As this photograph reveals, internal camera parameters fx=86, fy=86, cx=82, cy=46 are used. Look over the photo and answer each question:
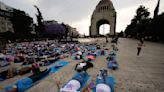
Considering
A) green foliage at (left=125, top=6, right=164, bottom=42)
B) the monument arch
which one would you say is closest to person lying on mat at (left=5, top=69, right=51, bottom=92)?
green foliage at (left=125, top=6, right=164, bottom=42)

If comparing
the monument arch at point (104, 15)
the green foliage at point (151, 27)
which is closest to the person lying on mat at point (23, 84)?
the green foliage at point (151, 27)

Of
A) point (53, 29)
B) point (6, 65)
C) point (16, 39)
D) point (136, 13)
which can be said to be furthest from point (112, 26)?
point (6, 65)

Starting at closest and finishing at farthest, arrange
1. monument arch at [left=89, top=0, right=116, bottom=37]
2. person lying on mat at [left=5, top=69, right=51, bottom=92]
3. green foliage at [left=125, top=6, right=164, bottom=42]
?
person lying on mat at [left=5, top=69, right=51, bottom=92], green foliage at [left=125, top=6, right=164, bottom=42], monument arch at [left=89, top=0, right=116, bottom=37]

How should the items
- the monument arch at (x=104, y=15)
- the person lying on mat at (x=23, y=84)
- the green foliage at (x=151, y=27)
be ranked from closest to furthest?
the person lying on mat at (x=23, y=84), the green foliage at (x=151, y=27), the monument arch at (x=104, y=15)

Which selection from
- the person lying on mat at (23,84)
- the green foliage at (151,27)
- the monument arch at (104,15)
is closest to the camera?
the person lying on mat at (23,84)

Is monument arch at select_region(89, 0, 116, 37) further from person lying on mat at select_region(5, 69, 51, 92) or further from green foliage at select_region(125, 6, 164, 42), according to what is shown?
person lying on mat at select_region(5, 69, 51, 92)

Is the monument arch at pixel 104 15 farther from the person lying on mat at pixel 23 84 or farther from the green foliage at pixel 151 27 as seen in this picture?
the person lying on mat at pixel 23 84

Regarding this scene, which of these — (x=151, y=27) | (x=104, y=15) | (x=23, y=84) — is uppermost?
(x=104, y=15)

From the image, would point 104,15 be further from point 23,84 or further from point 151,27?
point 23,84

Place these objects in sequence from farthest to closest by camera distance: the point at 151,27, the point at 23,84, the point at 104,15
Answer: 1. the point at 104,15
2. the point at 151,27
3. the point at 23,84

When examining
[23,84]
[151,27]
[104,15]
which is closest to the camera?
[23,84]

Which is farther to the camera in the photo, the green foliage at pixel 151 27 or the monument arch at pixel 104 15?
the monument arch at pixel 104 15

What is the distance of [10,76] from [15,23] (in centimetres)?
3753

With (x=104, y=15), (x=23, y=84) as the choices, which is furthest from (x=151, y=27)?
(x=23, y=84)
